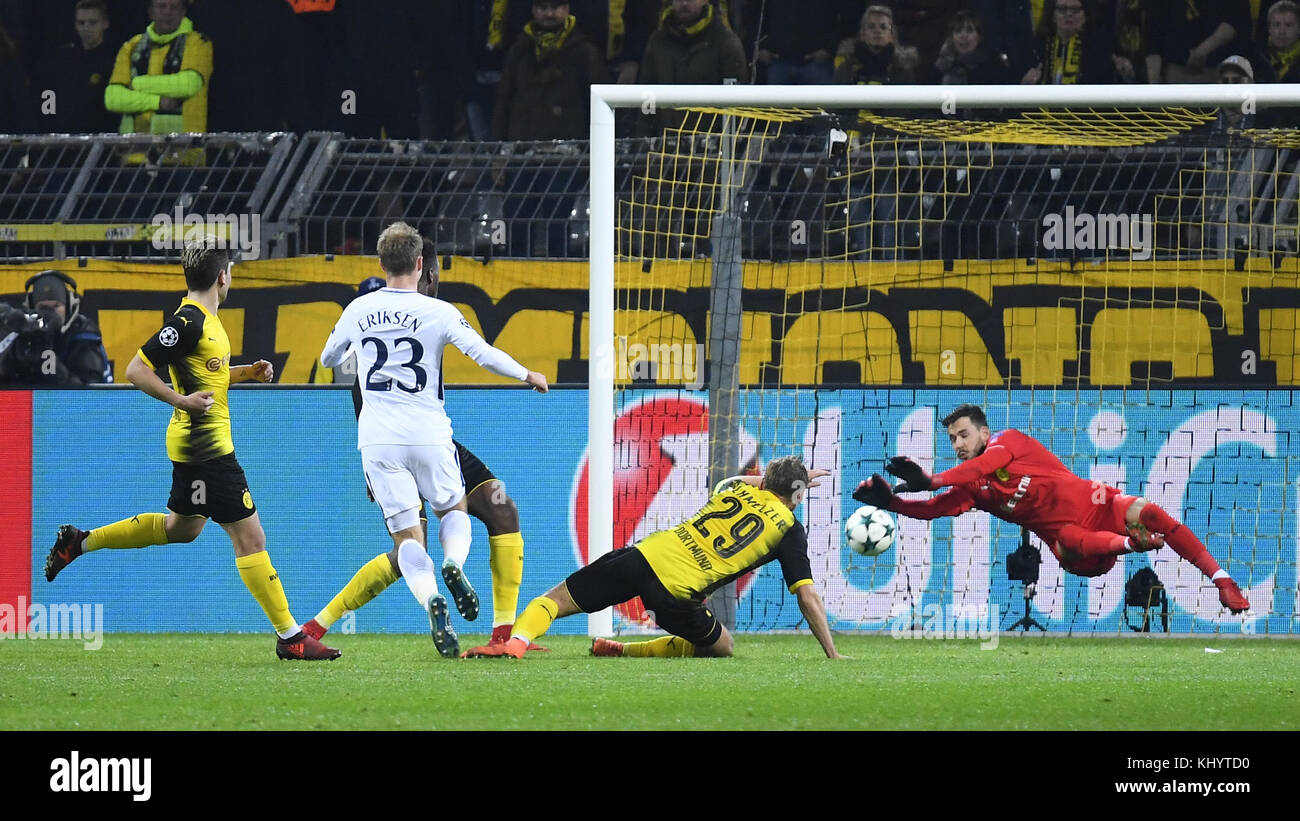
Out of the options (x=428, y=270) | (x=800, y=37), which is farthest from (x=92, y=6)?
(x=428, y=270)

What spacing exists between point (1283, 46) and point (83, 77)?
26.9 ft

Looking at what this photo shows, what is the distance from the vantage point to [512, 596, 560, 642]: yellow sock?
686cm

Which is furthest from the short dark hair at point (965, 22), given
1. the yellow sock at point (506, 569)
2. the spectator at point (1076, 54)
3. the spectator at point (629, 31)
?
the yellow sock at point (506, 569)

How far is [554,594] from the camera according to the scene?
273 inches

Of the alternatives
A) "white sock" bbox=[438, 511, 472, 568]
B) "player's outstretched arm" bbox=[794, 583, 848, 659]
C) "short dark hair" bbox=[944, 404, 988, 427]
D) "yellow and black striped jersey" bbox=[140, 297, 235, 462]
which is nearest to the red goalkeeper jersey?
"short dark hair" bbox=[944, 404, 988, 427]

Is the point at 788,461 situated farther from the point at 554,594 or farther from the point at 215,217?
the point at 215,217

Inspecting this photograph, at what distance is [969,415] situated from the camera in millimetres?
8625

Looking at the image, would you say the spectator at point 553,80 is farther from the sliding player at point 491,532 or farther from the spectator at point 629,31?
the sliding player at point 491,532

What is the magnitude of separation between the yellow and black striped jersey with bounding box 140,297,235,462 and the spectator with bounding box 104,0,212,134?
529 centimetres

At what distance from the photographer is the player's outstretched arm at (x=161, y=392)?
6555 mm

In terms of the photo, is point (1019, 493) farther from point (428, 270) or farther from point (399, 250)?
point (399, 250)

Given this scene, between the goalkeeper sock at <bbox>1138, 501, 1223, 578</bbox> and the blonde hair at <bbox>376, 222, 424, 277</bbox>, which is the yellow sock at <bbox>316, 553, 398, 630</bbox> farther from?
the goalkeeper sock at <bbox>1138, 501, 1223, 578</bbox>

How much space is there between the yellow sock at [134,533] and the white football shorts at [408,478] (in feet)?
3.84
